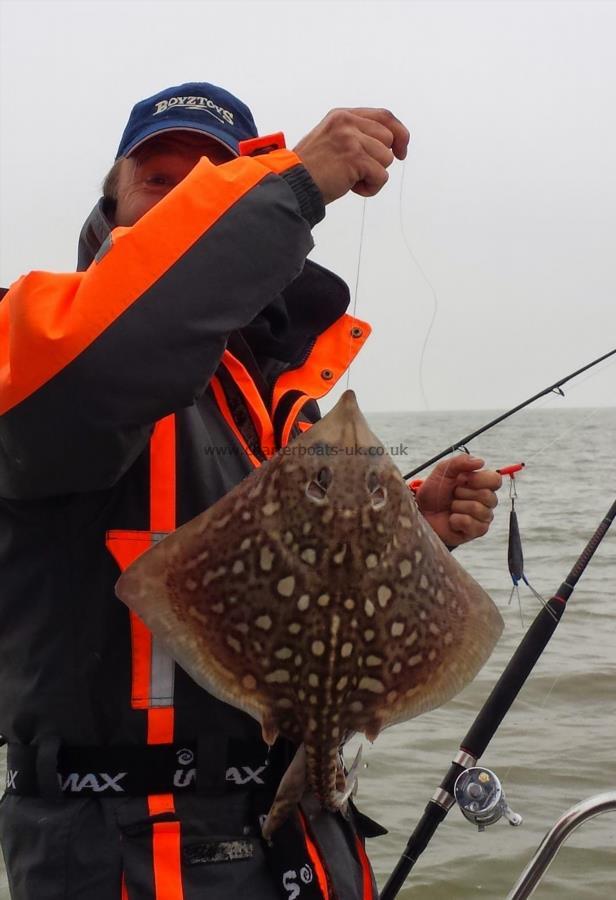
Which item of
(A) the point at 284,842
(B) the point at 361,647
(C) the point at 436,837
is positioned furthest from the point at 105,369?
(C) the point at 436,837

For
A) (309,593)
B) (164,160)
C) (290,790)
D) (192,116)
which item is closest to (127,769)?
(290,790)

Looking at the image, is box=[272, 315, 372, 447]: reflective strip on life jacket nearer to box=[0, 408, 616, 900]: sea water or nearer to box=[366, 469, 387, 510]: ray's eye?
box=[0, 408, 616, 900]: sea water

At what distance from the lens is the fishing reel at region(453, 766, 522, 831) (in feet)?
9.52

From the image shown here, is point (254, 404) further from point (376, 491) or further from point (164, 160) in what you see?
point (164, 160)

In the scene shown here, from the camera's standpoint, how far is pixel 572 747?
6.56 m

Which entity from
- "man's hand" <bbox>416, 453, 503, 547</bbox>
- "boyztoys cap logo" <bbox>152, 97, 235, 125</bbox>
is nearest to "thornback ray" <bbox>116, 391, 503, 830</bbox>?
"man's hand" <bbox>416, 453, 503, 547</bbox>

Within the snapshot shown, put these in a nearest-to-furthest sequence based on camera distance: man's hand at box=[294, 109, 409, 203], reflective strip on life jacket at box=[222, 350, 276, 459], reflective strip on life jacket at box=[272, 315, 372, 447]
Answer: man's hand at box=[294, 109, 409, 203], reflective strip on life jacket at box=[222, 350, 276, 459], reflective strip on life jacket at box=[272, 315, 372, 447]

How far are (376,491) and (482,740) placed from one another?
1.50 meters

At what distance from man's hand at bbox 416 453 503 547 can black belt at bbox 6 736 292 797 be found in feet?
3.33

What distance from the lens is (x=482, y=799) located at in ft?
9.52

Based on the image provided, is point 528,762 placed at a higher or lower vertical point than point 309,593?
lower

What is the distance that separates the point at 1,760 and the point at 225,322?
225 inches

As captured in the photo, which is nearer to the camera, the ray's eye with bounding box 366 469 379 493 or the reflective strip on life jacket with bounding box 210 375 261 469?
the ray's eye with bounding box 366 469 379 493

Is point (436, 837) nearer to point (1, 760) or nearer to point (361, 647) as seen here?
point (1, 760)
